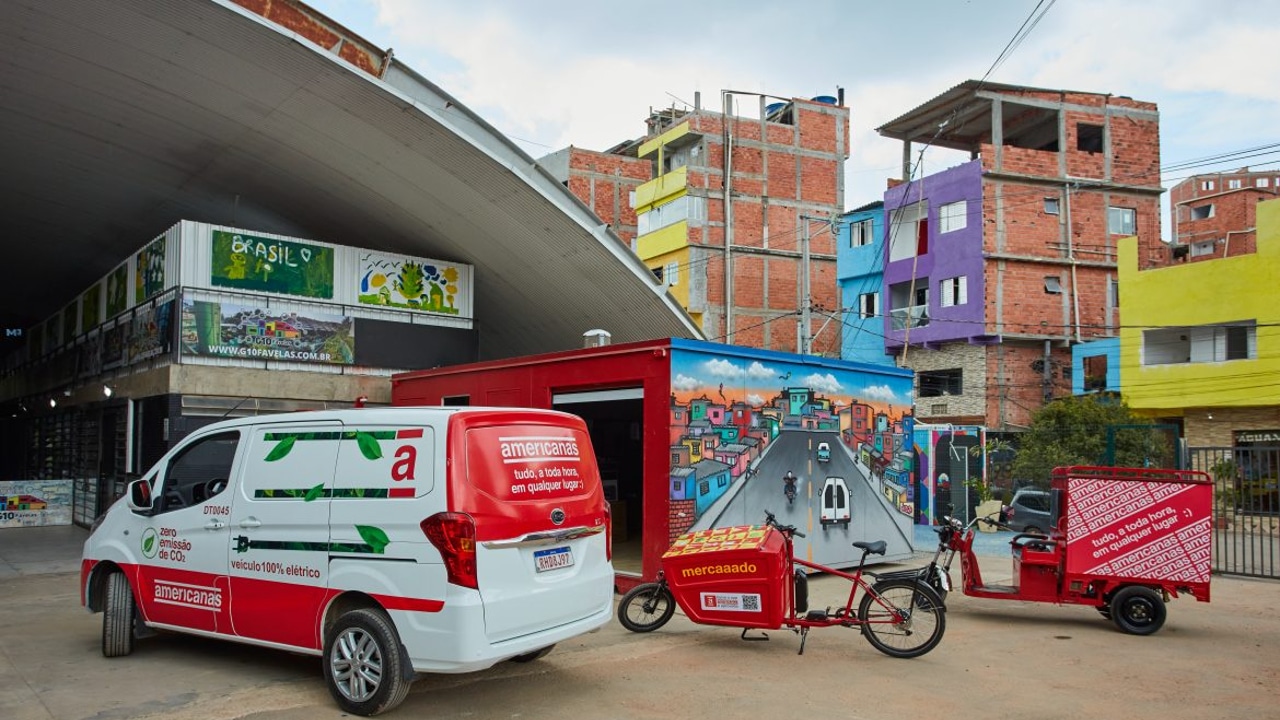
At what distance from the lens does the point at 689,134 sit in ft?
142

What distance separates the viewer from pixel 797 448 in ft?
36.5

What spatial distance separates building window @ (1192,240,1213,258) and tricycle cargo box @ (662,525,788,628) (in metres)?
45.1

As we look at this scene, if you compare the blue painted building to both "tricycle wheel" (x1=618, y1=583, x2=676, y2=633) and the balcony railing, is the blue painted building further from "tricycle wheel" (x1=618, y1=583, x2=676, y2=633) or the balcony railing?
"tricycle wheel" (x1=618, y1=583, x2=676, y2=633)

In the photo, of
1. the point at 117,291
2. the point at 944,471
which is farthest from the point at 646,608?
the point at 944,471

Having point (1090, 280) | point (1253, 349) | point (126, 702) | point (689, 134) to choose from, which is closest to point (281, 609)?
point (126, 702)

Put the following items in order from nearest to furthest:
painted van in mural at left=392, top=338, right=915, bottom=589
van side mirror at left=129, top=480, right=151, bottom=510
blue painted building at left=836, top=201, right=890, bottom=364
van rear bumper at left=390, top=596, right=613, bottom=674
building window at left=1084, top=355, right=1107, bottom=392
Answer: van rear bumper at left=390, top=596, right=613, bottom=674 < van side mirror at left=129, top=480, right=151, bottom=510 < painted van in mural at left=392, top=338, right=915, bottom=589 < building window at left=1084, top=355, right=1107, bottom=392 < blue painted building at left=836, top=201, right=890, bottom=364

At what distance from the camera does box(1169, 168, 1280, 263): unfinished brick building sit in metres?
30.3

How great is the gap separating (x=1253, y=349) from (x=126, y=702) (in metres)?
25.8

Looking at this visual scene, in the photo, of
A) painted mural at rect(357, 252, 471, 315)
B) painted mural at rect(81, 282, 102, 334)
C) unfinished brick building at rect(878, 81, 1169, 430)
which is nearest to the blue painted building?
unfinished brick building at rect(878, 81, 1169, 430)

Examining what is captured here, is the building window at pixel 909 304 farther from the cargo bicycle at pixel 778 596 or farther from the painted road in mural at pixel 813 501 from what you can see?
the cargo bicycle at pixel 778 596

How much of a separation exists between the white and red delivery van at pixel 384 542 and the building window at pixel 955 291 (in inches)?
1117

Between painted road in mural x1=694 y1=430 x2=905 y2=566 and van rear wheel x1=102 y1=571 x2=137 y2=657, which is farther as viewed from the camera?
painted road in mural x1=694 y1=430 x2=905 y2=566

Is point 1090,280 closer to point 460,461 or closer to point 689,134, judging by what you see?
point 689,134

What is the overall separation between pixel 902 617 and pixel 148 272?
12736 millimetres
